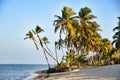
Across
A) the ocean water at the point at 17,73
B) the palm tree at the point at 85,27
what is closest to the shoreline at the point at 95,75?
the ocean water at the point at 17,73

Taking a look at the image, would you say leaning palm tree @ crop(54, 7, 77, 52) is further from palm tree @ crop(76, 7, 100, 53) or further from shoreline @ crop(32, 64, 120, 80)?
shoreline @ crop(32, 64, 120, 80)

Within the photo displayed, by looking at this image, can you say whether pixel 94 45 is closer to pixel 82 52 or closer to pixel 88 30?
pixel 82 52

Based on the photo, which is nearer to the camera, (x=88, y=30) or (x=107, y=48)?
(x=88, y=30)

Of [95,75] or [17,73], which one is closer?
[95,75]

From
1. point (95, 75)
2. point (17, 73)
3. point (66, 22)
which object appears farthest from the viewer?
point (17, 73)

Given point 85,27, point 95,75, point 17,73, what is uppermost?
point 85,27

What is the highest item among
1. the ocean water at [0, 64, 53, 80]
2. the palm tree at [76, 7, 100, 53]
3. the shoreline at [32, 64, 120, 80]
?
the palm tree at [76, 7, 100, 53]

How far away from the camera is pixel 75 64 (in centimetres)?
3469

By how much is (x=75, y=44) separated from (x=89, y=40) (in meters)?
2.12

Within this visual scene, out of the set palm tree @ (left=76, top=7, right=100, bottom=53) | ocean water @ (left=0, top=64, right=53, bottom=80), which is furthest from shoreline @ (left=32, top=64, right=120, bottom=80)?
palm tree @ (left=76, top=7, right=100, bottom=53)

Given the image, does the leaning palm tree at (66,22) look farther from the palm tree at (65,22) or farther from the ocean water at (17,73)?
the ocean water at (17,73)

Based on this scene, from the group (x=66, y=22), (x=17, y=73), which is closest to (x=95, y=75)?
(x=66, y=22)

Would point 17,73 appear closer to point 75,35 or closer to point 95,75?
point 75,35

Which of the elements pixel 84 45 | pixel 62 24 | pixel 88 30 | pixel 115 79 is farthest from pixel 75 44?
pixel 115 79
